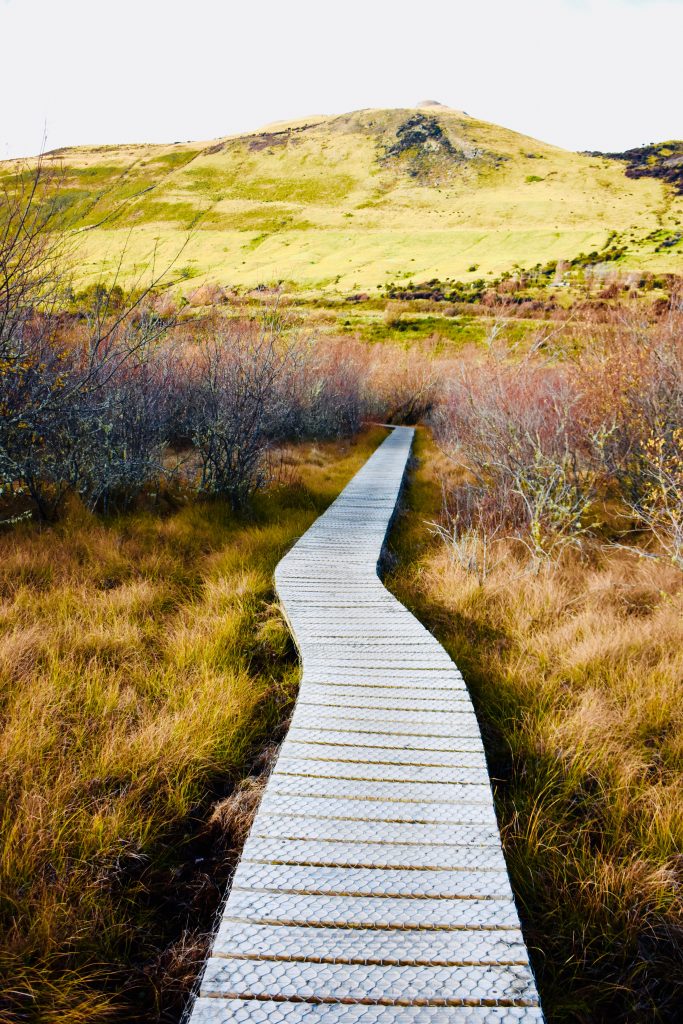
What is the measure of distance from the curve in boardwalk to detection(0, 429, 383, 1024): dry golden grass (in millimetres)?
409

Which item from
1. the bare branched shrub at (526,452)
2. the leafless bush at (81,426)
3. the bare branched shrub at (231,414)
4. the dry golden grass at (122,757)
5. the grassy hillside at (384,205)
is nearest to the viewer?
the dry golden grass at (122,757)

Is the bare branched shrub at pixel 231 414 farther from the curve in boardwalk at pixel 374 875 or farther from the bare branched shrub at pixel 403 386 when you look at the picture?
the bare branched shrub at pixel 403 386

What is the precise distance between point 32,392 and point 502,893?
5083 mm

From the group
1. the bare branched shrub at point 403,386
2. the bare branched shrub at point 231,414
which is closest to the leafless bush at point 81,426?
the bare branched shrub at point 231,414

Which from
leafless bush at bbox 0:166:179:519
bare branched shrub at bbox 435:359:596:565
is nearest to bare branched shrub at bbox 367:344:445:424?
bare branched shrub at bbox 435:359:596:565

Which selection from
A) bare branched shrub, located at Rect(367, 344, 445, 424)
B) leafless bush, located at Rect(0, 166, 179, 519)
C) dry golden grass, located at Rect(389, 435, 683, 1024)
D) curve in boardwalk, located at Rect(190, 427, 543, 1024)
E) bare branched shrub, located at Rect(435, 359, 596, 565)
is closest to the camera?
curve in boardwalk, located at Rect(190, 427, 543, 1024)

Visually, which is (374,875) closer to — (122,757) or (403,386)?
(122,757)

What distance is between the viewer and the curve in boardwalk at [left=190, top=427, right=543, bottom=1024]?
150 cm

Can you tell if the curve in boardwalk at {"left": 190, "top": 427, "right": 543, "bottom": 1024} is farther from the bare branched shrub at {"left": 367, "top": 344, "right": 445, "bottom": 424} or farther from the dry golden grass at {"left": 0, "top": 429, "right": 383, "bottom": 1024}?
the bare branched shrub at {"left": 367, "top": 344, "right": 445, "bottom": 424}

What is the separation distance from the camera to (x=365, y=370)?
57.3ft

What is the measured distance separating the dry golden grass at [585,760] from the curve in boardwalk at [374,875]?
1.01 ft

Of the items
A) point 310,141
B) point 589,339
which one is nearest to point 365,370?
point 589,339

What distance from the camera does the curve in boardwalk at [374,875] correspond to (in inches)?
59.2

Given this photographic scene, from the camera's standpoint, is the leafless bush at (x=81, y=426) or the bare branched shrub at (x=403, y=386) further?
the bare branched shrub at (x=403, y=386)
